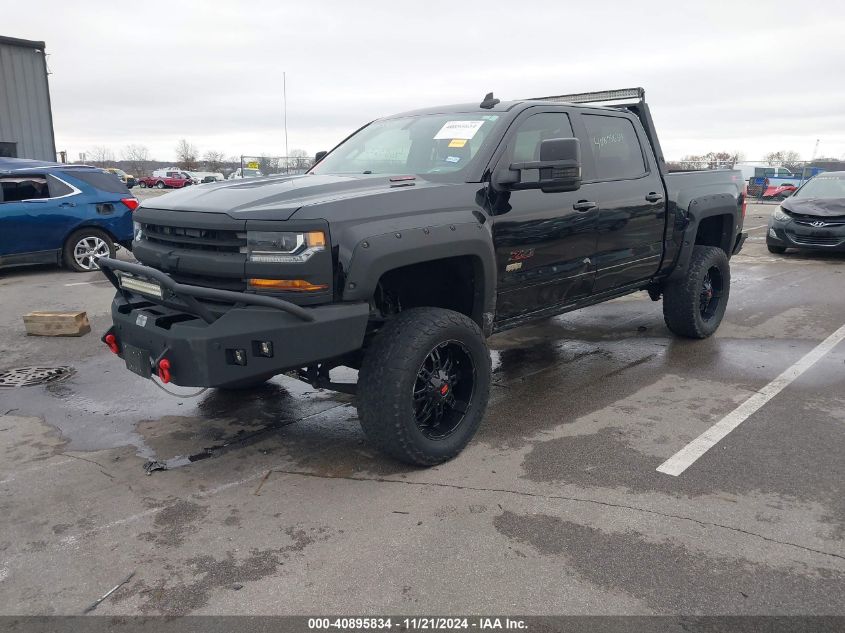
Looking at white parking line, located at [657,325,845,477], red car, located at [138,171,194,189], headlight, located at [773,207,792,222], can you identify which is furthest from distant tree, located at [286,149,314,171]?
red car, located at [138,171,194,189]

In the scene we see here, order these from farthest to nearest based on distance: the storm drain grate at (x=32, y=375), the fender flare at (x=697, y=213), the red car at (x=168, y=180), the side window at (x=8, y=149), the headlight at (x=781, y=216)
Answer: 1. the red car at (x=168, y=180)
2. the side window at (x=8, y=149)
3. the headlight at (x=781, y=216)
4. the fender flare at (x=697, y=213)
5. the storm drain grate at (x=32, y=375)

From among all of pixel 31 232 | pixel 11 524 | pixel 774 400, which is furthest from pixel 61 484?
pixel 31 232

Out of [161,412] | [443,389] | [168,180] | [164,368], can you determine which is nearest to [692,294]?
[443,389]

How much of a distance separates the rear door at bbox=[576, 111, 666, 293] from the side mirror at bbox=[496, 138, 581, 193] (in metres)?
0.76

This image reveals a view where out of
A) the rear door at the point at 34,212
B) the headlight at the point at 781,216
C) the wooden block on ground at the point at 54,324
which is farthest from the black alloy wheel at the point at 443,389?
the headlight at the point at 781,216

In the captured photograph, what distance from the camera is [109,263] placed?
392 centimetres

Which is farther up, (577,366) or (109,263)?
(109,263)

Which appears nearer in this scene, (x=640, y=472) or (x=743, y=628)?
(x=743, y=628)

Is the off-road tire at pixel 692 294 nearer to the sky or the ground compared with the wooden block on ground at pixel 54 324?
nearer to the sky

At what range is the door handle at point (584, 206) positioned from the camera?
463 cm

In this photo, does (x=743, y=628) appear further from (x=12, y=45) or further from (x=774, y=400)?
(x=12, y=45)

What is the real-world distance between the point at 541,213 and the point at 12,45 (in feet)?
60.4

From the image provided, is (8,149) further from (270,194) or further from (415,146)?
(270,194)

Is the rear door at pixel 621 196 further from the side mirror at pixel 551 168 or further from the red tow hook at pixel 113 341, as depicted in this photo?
the red tow hook at pixel 113 341
